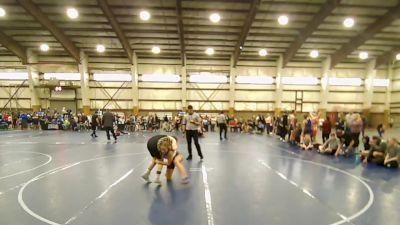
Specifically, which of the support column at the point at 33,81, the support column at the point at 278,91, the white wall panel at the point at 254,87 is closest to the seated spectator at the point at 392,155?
the support column at the point at 278,91

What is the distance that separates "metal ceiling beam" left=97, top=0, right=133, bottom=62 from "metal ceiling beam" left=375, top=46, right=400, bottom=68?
22671 mm

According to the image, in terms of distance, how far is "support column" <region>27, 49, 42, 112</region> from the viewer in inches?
971

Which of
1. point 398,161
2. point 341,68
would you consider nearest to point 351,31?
point 341,68

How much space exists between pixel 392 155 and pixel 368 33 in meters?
15.2

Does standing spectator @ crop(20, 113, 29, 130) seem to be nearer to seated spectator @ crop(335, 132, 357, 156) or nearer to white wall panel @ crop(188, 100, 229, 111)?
white wall panel @ crop(188, 100, 229, 111)

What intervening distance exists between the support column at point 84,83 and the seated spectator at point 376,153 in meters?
23.1

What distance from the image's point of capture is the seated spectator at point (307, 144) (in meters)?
11.6

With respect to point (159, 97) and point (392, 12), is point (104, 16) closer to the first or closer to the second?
point (159, 97)

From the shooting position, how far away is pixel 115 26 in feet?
63.5

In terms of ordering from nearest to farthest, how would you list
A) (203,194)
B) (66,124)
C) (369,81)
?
1. (203,194)
2. (66,124)
3. (369,81)

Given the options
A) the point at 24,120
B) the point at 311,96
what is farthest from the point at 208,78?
the point at 24,120

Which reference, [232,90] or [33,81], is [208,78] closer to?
[232,90]

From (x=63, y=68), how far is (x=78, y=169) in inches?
859

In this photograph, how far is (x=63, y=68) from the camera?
25.8m
